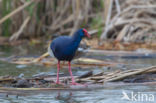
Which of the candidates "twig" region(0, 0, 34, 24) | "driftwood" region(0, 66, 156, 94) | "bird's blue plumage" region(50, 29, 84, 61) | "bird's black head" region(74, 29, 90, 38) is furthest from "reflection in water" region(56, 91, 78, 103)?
"twig" region(0, 0, 34, 24)

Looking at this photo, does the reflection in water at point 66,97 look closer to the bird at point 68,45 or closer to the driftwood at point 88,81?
the driftwood at point 88,81

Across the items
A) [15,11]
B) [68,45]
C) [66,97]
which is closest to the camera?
[66,97]

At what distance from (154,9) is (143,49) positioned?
8.96 ft

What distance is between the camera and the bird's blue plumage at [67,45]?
15.1 feet

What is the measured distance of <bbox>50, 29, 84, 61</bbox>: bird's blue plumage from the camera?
181 inches

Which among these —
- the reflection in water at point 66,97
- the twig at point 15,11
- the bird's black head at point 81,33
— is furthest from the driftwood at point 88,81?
the twig at point 15,11

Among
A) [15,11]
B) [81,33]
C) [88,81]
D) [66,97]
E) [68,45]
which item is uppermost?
[15,11]

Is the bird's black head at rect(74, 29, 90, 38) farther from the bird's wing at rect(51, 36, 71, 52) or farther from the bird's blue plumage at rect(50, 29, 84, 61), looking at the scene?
the bird's wing at rect(51, 36, 71, 52)

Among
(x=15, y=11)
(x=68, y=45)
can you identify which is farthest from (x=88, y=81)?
(x=15, y=11)

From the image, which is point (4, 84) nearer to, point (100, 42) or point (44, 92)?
point (44, 92)

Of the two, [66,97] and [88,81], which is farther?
[88,81]

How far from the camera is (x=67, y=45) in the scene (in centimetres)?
460

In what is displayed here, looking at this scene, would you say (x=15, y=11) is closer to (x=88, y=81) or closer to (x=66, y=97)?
(x=88, y=81)

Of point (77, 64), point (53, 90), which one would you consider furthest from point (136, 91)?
point (77, 64)
